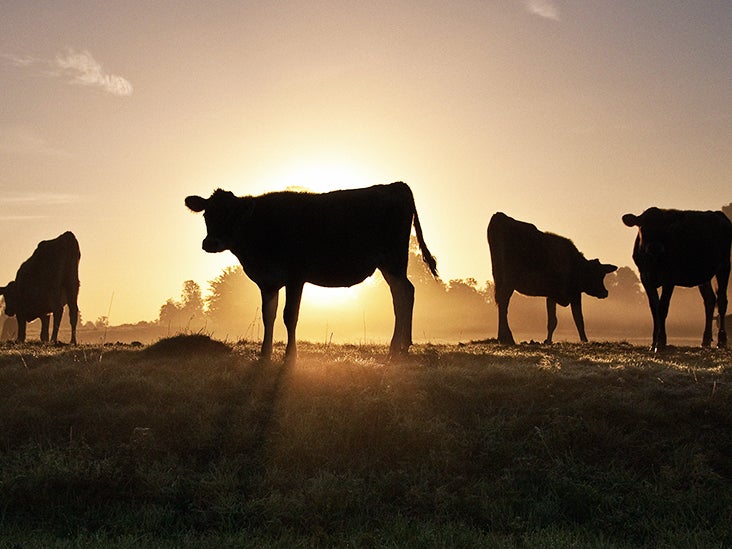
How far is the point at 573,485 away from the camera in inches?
316

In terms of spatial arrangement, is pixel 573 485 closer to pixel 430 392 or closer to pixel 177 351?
pixel 430 392

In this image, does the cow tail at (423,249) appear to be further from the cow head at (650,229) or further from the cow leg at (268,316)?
the cow head at (650,229)

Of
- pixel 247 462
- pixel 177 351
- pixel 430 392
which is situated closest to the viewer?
pixel 247 462

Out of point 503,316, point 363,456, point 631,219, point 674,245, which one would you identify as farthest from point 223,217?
point 674,245

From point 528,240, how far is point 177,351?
421 inches

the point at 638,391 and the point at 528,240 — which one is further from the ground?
the point at 528,240

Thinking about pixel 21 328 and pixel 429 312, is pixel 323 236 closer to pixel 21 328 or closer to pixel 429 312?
pixel 21 328

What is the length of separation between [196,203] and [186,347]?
8.58ft

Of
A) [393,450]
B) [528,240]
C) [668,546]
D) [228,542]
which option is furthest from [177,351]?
[528,240]

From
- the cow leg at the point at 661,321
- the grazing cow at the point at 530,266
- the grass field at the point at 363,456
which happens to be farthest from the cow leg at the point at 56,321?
the cow leg at the point at 661,321

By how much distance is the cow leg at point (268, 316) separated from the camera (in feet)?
40.3

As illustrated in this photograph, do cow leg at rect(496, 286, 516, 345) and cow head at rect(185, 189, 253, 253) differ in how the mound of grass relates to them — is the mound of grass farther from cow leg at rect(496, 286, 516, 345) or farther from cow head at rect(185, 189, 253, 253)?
cow leg at rect(496, 286, 516, 345)

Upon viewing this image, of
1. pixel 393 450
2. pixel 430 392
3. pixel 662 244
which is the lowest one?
pixel 393 450

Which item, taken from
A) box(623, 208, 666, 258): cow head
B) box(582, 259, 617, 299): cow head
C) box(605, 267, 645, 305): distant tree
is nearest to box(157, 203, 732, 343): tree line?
box(605, 267, 645, 305): distant tree
